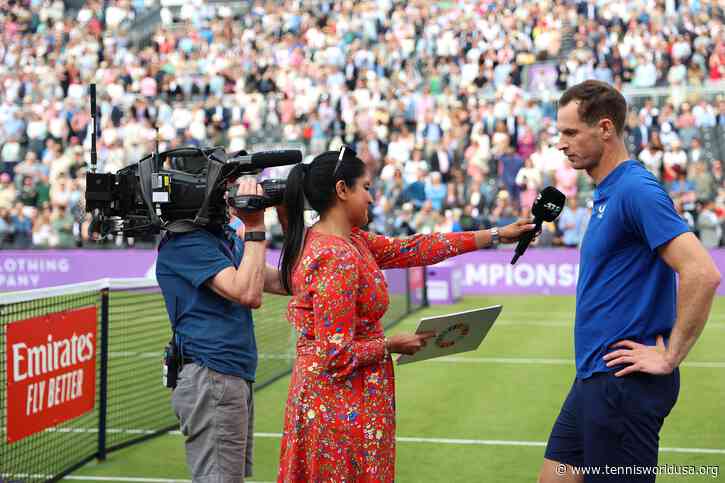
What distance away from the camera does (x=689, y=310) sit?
3.40m

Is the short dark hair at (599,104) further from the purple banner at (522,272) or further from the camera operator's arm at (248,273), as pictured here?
the purple banner at (522,272)

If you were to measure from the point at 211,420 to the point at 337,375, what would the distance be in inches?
29.0

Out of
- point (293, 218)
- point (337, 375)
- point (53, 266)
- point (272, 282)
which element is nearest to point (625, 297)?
point (337, 375)

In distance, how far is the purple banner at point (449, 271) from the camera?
1900cm

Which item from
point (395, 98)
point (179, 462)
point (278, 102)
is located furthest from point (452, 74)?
point (179, 462)

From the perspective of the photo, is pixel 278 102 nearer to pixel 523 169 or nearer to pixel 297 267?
pixel 523 169

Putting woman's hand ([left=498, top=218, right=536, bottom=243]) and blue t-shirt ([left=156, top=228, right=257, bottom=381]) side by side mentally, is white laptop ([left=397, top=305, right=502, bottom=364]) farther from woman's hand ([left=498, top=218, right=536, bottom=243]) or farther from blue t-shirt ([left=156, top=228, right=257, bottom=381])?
blue t-shirt ([left=156, top=228, right=257, bottom=381])

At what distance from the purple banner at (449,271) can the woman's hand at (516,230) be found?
1110 centimetres

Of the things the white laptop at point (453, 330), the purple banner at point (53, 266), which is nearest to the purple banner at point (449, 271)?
the purple banner at point (53, 266)

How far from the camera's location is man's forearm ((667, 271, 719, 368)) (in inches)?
133

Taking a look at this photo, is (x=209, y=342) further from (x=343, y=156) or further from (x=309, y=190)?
(x=343, y=156)

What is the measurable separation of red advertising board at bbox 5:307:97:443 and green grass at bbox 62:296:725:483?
65cm

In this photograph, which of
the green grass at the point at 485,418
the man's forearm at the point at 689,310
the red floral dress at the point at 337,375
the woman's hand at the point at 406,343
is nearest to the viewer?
the man's forearm at the point at 689,310

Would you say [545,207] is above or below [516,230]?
above
